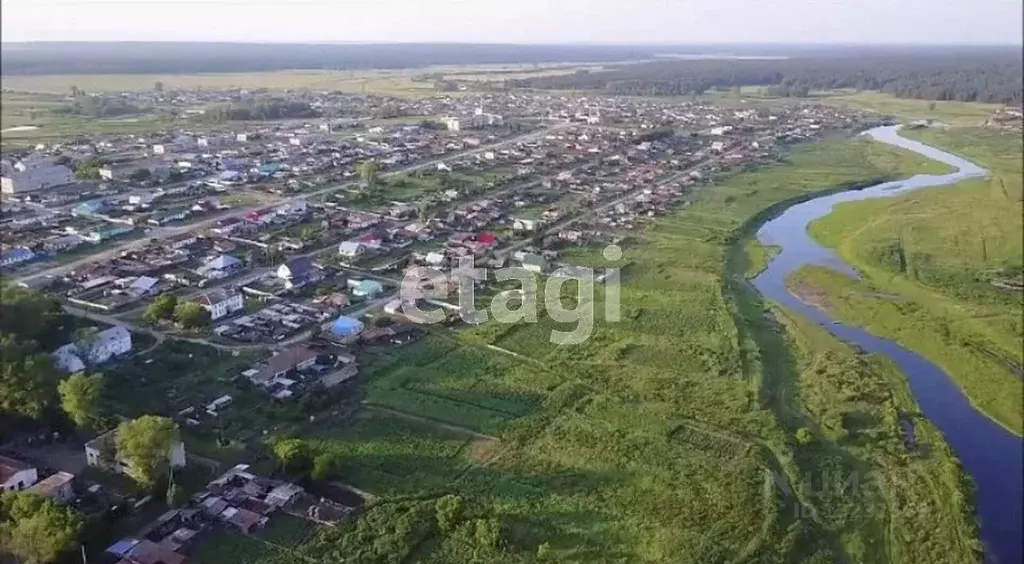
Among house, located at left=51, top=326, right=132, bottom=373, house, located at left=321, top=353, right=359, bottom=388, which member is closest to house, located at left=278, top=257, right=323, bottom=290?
house, located at left=51, top=326, right=132, bottom=373

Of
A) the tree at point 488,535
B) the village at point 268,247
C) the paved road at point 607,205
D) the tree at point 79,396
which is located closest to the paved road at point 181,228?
the village at point 268,247

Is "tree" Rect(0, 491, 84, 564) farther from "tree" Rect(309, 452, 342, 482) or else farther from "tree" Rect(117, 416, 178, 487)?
"tree" Rect(309, 452, 342, 482)

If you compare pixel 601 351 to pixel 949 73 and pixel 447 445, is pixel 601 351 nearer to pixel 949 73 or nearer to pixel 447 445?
pixel 447 445

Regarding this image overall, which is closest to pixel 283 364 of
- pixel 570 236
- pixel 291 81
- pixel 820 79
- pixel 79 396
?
pixel 79 396

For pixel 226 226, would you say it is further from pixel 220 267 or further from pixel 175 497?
pixel 175 497

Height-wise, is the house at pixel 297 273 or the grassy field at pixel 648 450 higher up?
the house at pixel 297 273

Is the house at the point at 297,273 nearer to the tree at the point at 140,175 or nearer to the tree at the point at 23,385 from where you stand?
the tree at the point at 23,385

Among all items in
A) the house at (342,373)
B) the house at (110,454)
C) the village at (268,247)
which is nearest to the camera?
the house at (110,454)
